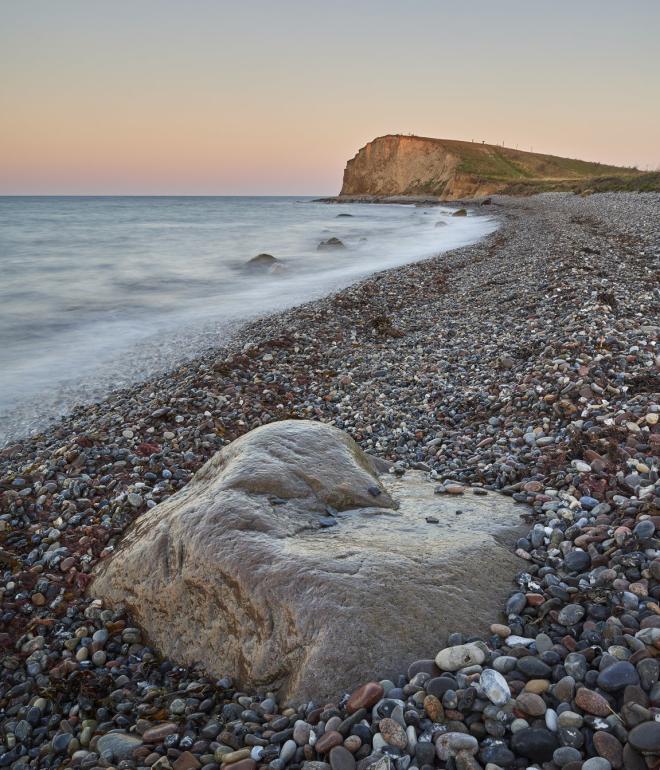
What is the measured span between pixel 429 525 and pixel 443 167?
117 m

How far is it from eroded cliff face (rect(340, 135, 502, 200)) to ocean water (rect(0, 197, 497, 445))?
226 feet

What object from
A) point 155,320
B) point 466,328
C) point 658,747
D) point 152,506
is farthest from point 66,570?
point 155,320

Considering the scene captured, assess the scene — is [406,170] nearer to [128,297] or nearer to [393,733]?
[128,297]

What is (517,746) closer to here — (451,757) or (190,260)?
(451,757)

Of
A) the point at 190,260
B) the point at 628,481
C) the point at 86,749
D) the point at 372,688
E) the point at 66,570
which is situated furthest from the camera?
the point at 190,260

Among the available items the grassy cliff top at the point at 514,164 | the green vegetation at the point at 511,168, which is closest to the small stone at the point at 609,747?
the green vegetation at the point at 511,168

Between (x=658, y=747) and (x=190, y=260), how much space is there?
27680mm

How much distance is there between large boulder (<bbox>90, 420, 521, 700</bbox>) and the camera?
280cm

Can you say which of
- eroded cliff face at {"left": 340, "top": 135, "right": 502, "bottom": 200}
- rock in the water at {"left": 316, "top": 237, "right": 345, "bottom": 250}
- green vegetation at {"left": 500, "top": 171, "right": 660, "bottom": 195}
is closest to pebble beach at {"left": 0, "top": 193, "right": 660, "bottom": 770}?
rock in the water at {"left": 316, "top": 237, "right": 345, "bottom": 250}

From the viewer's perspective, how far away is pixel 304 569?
3051 mm

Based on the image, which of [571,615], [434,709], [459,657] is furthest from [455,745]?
[571,615]

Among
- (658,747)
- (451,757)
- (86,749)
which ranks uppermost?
(658,747)

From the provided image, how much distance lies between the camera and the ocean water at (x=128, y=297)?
10059 mm

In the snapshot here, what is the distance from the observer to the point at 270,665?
9.39 feet
